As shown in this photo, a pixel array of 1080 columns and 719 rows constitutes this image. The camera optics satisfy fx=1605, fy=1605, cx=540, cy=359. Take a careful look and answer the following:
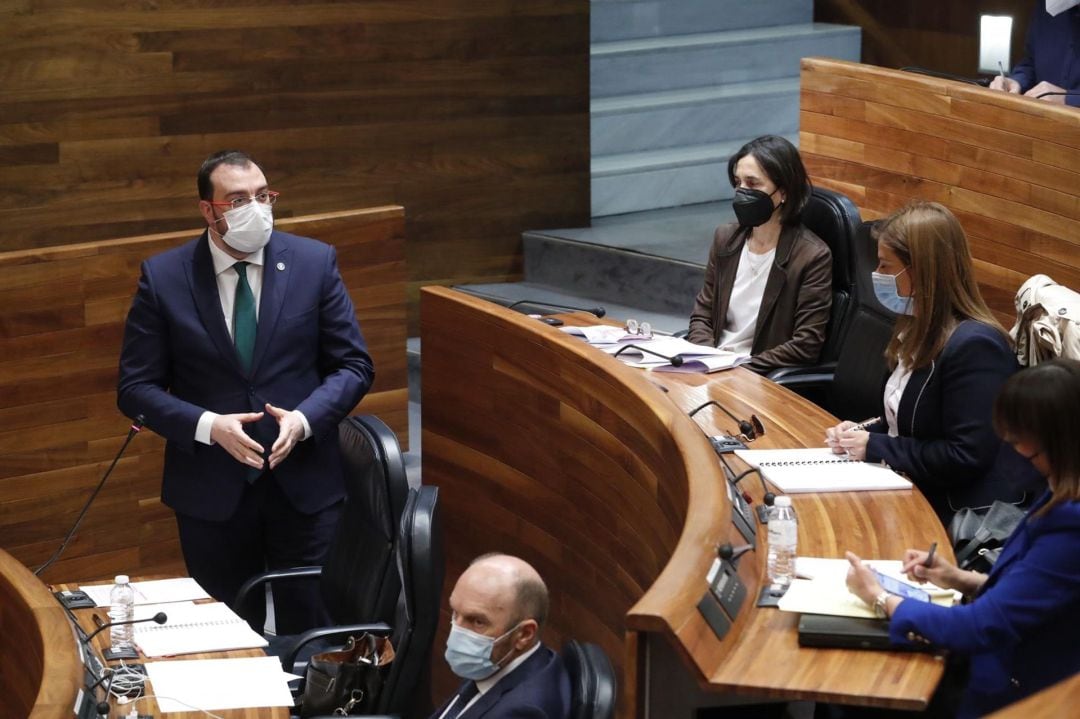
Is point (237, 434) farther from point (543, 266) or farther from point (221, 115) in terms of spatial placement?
point (543, 266)

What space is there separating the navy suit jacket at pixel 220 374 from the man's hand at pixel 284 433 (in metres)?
0.05

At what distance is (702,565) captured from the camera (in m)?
2.79

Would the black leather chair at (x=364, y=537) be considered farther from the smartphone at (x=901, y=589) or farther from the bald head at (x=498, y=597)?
the smartphone at (x=901, y=589)

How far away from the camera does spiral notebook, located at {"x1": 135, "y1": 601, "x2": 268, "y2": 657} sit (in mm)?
3316

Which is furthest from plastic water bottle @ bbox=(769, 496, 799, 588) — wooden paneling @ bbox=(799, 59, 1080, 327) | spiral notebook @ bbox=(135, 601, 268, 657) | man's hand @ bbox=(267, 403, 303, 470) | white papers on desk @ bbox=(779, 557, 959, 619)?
wooden paneling @ bbox=(799, 59, 1080, 327)

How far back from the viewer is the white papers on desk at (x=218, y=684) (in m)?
3.05

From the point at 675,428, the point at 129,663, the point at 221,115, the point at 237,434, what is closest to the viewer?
the point at 129,663

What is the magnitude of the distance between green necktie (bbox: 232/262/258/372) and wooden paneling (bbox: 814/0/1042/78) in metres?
4.99

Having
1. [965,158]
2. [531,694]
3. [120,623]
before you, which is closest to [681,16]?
[965,158]

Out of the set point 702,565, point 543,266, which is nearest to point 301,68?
point 543,266

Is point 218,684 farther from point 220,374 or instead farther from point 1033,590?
point 1033,590

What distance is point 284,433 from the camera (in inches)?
152

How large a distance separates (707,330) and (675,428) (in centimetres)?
143

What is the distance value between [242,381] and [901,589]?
74.7 inches
